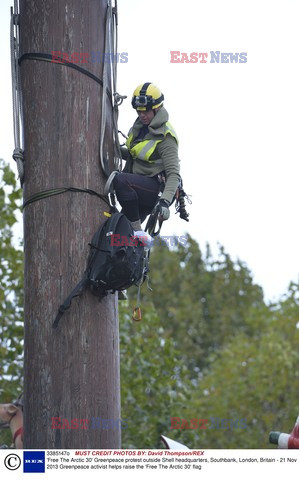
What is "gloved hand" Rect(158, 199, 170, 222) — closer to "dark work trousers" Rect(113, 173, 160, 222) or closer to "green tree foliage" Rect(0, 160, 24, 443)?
"dark work trousers" Rect(113, 173, 160, 222)

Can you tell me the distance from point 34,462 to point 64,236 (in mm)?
1221

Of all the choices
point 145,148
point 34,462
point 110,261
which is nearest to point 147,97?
point 145,148

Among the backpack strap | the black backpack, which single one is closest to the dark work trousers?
the black backpack

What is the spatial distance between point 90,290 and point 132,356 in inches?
403

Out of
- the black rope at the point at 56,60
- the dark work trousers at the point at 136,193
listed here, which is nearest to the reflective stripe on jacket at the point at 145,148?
the dark work trousers at the point at 136,193

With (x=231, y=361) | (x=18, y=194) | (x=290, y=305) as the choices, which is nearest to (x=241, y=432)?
(x=231, y=361)

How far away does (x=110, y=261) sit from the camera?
462 cm

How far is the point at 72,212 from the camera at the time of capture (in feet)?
15.2

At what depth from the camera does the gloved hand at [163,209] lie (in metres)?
5.29

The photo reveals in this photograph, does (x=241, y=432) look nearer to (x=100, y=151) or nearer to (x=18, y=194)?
(x=18, y=194)

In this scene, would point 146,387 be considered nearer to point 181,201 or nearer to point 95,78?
point 181,201

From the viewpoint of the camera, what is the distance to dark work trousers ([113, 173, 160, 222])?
16.7ft

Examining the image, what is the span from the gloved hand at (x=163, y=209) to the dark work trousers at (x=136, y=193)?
133 millimetres

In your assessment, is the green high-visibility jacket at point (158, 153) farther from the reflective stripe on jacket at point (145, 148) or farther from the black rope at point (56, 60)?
the black rope at point (56, 60)
